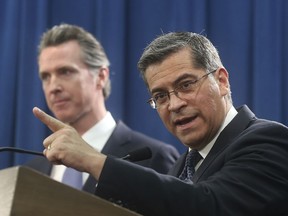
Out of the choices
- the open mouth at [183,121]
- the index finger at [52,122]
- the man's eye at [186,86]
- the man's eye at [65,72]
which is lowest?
the open mouth at [183,121]

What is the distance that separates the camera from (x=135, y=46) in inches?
122

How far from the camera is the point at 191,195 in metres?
1.37

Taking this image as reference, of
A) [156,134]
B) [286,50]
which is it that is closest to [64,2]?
[156,134]

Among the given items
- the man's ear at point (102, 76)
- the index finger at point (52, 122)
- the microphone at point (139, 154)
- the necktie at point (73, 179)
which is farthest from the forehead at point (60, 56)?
the index finger at point (52, 122)

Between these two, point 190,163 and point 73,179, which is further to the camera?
point 73,179

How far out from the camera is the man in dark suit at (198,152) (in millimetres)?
1348

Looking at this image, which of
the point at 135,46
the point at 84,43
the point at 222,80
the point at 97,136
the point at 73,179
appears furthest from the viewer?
the point at 135,46

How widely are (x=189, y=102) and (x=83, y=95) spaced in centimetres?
107

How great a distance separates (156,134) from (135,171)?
1651mm

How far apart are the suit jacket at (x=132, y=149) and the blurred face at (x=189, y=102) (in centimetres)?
70

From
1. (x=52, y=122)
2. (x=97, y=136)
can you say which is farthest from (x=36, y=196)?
(x=97, y=136)

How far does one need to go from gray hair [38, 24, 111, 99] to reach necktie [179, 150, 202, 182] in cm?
113

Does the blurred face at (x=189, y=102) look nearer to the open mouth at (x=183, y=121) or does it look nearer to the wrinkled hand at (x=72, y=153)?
the open mouth at (x=183, y=121)

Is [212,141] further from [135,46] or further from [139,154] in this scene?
[135,46]
